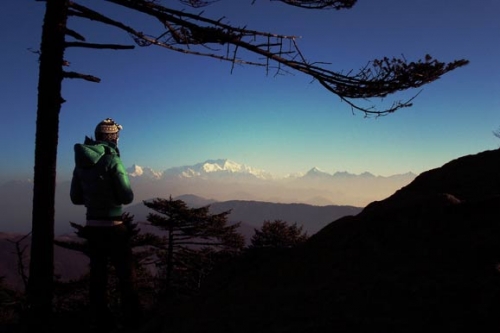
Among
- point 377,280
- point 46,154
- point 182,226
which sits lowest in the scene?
point 182,226

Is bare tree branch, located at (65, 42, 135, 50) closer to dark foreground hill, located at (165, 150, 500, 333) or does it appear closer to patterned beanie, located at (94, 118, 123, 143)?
patterned beanie, located at (94, 118, 123, 143)

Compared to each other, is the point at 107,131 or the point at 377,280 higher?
the point at 107,131

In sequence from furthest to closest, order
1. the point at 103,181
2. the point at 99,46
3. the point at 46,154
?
the point at 99,46, the point at 46,154, the point at 103,181

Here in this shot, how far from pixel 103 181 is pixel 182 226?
61.1ft

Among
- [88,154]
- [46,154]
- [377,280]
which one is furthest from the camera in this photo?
[46,154]

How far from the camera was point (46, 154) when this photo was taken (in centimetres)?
529

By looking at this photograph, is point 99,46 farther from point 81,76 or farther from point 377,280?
point 377,280

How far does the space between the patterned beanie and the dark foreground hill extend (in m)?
1.98

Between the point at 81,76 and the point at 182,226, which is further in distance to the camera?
the point at 182,226

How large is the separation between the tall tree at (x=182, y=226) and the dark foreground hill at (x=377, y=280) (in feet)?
56.5

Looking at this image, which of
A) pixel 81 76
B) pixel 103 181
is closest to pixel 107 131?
pixel 103 181

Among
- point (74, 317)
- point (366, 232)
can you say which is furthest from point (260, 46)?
point (74, 317)

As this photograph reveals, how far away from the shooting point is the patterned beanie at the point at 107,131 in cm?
423

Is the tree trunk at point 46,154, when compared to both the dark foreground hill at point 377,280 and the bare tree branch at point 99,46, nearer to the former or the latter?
the bare tree branch at point 99,46
